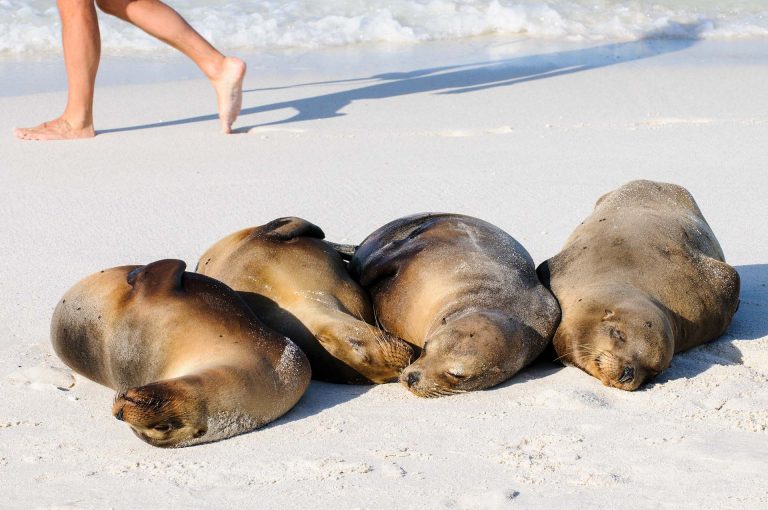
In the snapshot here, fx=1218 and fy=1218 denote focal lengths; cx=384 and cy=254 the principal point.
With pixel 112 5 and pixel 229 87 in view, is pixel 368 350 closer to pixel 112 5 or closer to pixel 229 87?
pixel 229 87

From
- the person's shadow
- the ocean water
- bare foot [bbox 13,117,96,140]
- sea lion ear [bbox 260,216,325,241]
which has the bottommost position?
the ocean water

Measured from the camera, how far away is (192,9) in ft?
46.5

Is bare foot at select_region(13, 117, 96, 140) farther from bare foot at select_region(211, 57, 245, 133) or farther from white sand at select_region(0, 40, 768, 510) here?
bare foot at select_region(211, 57, 245, 133)

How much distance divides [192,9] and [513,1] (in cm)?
379

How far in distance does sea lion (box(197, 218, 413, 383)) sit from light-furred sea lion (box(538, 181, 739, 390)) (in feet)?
2.23

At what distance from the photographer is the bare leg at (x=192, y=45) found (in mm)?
7695

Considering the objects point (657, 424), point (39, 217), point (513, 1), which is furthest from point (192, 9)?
point (657, 424)

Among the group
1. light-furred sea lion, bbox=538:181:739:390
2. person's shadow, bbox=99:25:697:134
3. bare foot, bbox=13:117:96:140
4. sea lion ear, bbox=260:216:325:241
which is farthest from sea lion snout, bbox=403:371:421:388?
bare foot, bbox=13:117:96:140

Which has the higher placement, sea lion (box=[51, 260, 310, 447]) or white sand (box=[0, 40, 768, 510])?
sea lion (box=[51, 260, 310, 447])

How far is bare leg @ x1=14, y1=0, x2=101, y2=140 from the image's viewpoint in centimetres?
766

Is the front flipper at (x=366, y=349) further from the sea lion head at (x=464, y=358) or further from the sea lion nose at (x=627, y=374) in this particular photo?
the sea lion nose at (x=627, y=374)

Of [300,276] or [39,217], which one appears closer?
[300,276]

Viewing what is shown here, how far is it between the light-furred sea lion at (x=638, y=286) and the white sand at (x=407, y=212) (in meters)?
0.11

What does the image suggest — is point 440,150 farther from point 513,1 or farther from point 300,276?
point 513,1
